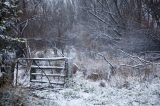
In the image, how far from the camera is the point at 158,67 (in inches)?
557

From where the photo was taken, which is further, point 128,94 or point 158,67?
point 158,67

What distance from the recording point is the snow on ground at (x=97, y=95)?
9.42 m

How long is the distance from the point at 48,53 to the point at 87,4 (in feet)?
23.9

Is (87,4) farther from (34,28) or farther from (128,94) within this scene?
(128,94)

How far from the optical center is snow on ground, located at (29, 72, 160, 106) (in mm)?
9422

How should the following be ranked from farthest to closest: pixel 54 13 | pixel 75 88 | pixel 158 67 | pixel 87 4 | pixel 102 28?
1. pixel 54 13
2. pixel 87 4
3. pixel 102 28
4. pixel 158 67
5. pixel 75 88

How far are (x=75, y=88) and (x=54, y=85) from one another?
135 centimetres

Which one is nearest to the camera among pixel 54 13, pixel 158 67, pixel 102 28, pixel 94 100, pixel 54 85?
pixel 94 100

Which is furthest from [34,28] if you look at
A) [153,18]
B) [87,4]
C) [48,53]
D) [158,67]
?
[158,67]

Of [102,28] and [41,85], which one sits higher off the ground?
[102,28]

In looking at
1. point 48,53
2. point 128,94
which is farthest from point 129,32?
point 128,94

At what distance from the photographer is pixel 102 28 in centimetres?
1945

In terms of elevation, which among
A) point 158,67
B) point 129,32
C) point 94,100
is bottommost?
point 94,100

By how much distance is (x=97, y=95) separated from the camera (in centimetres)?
1048
